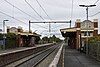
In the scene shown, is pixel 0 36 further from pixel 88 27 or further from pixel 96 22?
pixel 88 27

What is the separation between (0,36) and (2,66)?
48.2m

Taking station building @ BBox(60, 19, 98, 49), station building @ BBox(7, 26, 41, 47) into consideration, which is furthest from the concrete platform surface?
station building @ BBox(7, 26, 41, 47)

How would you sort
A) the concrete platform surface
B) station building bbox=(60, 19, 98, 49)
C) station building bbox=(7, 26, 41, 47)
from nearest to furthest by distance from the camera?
the concrete platform surface, station building bbox=(60, 19, 98, 49), station building bbox=(7, 26, 41, 47)

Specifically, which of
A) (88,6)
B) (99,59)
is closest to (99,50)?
(99,59)

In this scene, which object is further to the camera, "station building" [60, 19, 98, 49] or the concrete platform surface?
"station building" [60, 19, 98, 49]

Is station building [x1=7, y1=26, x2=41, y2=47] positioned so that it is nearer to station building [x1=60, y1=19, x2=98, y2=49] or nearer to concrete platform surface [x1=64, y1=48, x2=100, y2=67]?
station building [x1=60, y1=19, x2=98, y2=49]

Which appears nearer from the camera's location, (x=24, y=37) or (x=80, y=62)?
(x=80, y=62)

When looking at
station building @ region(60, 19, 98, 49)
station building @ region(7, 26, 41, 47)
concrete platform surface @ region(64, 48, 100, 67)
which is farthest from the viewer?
station building @ region(7, 26, 41, 47)

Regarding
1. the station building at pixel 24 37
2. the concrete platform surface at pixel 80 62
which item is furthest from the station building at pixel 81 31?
the station building at pixel 24 37

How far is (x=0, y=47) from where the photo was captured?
6438 centimetres

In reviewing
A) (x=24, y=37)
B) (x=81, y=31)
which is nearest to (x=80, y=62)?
(x=81, y=31)

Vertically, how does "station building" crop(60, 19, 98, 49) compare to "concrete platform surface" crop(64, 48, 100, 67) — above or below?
above

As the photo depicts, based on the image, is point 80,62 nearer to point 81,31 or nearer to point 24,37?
point 81,31

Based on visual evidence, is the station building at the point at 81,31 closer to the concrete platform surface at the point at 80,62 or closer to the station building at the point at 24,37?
the concrete platform surface at the point at 80,62
